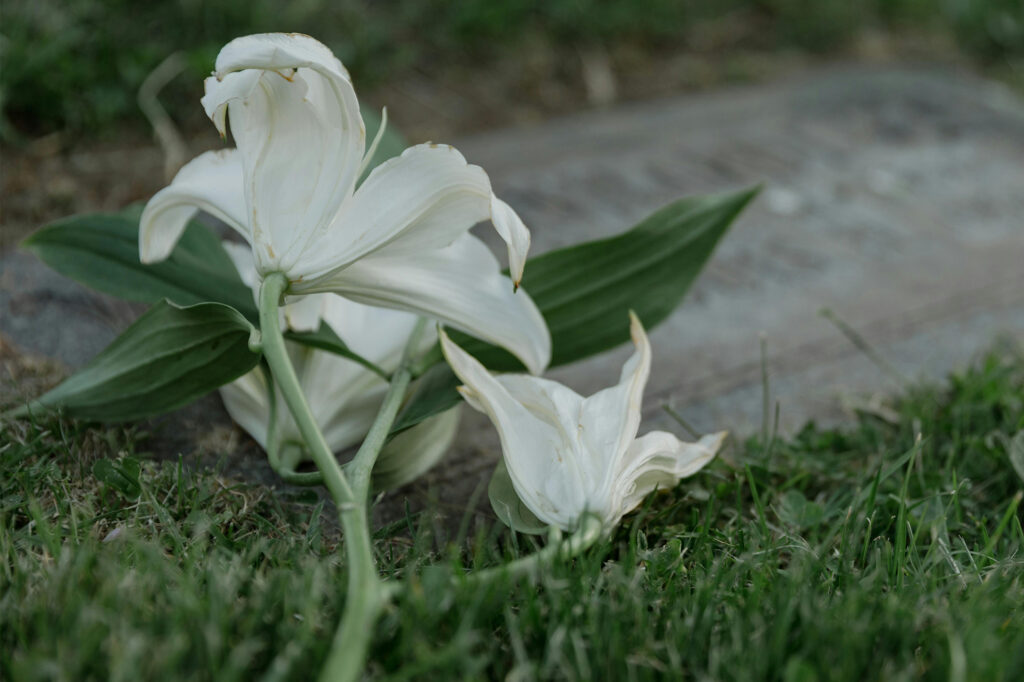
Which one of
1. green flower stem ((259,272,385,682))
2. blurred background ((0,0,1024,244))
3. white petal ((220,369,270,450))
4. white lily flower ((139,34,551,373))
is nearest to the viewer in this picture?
green flower stem ((259,272,385,682))

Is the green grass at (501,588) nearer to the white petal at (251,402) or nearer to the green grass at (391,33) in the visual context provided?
the white petal at (251,402)

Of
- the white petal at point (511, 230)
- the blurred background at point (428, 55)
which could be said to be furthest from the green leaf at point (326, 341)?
the blurred background at point (428, 55)

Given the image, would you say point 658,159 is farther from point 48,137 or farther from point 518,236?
point 518,236

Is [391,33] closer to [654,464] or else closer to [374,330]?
[374,330]

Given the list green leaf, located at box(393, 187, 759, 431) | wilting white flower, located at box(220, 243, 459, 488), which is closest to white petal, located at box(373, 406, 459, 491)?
wilting white flower, located at box(220, 243, 459, 488)

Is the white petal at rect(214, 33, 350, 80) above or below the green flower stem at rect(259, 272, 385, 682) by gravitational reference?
above

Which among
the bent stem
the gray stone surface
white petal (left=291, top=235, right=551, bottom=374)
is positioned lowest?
the gray stone surface

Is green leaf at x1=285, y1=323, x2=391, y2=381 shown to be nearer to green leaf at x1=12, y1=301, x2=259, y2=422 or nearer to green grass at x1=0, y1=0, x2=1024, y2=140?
green leaf at x1=12, y1=301, x2=259, y2=422

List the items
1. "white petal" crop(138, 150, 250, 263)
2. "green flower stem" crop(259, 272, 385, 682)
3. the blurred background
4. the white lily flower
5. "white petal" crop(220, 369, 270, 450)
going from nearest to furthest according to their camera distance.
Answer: "green flower stem" crop(259, 272, 385, 682), the white lily flower, "white petal" crop(138, 150, 250, 263), "white petal" crop(220, 369, 270, 450), the blurred background
